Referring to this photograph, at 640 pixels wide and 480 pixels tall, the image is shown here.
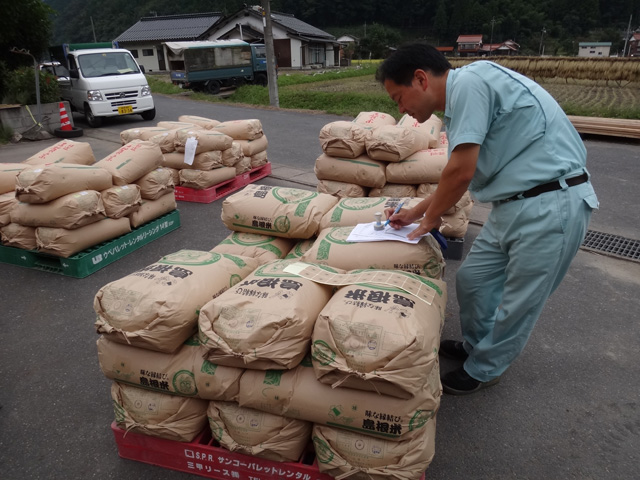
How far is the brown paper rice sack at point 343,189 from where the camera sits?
14.1 feet

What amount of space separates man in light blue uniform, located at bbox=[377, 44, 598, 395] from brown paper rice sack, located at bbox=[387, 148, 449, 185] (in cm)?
182

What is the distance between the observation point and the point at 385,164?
4.27 m

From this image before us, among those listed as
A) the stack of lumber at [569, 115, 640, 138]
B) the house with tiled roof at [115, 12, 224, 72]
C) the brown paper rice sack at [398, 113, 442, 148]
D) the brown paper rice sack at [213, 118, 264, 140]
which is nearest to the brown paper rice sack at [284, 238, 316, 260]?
the brown paper rice sack at [398, 113, 442, 148]

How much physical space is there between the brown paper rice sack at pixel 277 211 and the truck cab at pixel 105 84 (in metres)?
9.79

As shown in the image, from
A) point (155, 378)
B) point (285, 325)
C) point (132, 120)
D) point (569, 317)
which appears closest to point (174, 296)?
point (155, 378)

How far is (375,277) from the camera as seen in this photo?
204 cm

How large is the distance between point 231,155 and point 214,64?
16.5m

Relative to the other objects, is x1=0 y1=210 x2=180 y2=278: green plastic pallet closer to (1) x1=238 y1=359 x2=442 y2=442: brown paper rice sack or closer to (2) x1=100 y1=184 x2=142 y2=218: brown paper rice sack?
(2) x1=100 y1=184 x2=142 y2=218: brown paper rice sack

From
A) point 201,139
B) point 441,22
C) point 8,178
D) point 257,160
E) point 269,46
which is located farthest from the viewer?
point 441,22

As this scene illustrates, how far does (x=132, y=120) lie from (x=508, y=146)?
41.2ft

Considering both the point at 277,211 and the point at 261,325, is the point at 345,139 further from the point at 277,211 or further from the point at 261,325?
the point at 261,325

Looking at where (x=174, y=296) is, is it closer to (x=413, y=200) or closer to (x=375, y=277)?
(x=375, y=277)

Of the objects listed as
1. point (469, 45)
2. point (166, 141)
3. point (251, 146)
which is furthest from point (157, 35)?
point (166, 141)

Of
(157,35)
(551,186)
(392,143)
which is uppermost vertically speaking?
(157,35)
